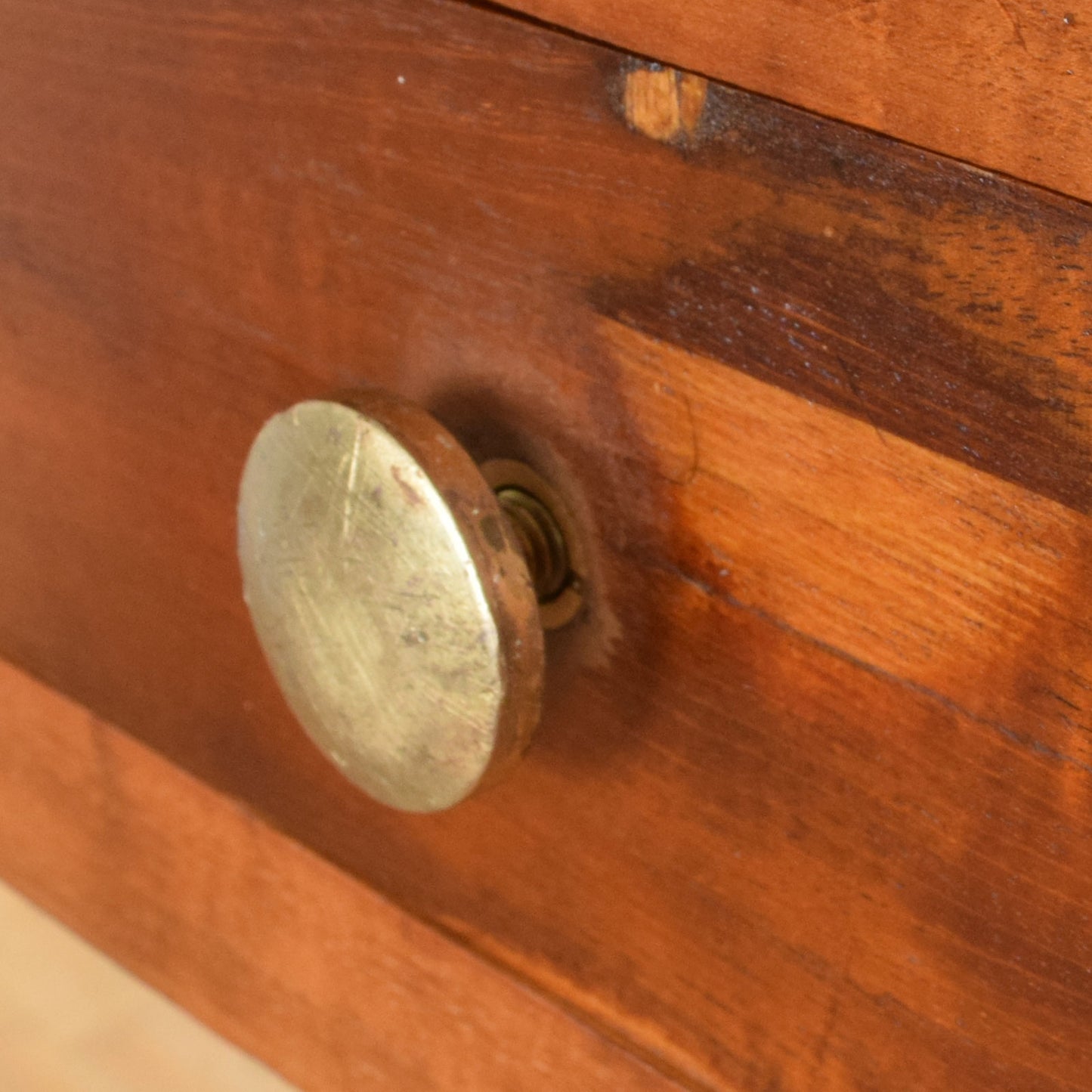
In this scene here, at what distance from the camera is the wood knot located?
38 centimetres

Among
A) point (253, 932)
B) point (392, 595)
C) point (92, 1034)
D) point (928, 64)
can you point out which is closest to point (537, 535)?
point (392, 595)

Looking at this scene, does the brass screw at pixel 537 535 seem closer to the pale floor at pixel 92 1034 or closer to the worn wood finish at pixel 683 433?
the worn wood finish at pixel 683 433

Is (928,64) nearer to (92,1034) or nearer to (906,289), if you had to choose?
(906,289)

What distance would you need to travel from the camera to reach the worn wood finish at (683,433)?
0.38 metres

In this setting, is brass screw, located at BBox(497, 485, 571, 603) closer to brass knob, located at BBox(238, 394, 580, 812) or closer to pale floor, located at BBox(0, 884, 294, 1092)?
brass knob, located at BBox(238, 394, 580, 812)

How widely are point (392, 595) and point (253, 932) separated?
0.33 meters

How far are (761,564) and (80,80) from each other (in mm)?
312

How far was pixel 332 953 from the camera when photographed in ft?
2.19

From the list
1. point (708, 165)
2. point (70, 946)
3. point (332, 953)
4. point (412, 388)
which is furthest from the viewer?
point (70, 946)

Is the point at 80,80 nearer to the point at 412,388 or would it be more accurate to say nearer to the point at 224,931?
the point at 412,388

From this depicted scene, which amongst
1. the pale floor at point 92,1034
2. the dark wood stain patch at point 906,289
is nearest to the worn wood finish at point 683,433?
the dark wood stain patch at point 906,289

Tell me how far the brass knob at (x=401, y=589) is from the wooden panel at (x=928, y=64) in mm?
133

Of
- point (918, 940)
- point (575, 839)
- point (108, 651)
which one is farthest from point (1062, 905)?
point (108, 651)

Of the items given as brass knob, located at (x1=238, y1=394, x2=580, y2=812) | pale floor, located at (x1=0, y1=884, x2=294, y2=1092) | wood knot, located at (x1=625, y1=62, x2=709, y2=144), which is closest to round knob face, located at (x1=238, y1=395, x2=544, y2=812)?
brass knob, located at (x1=238, y1=394, x2=580, y2=812)
